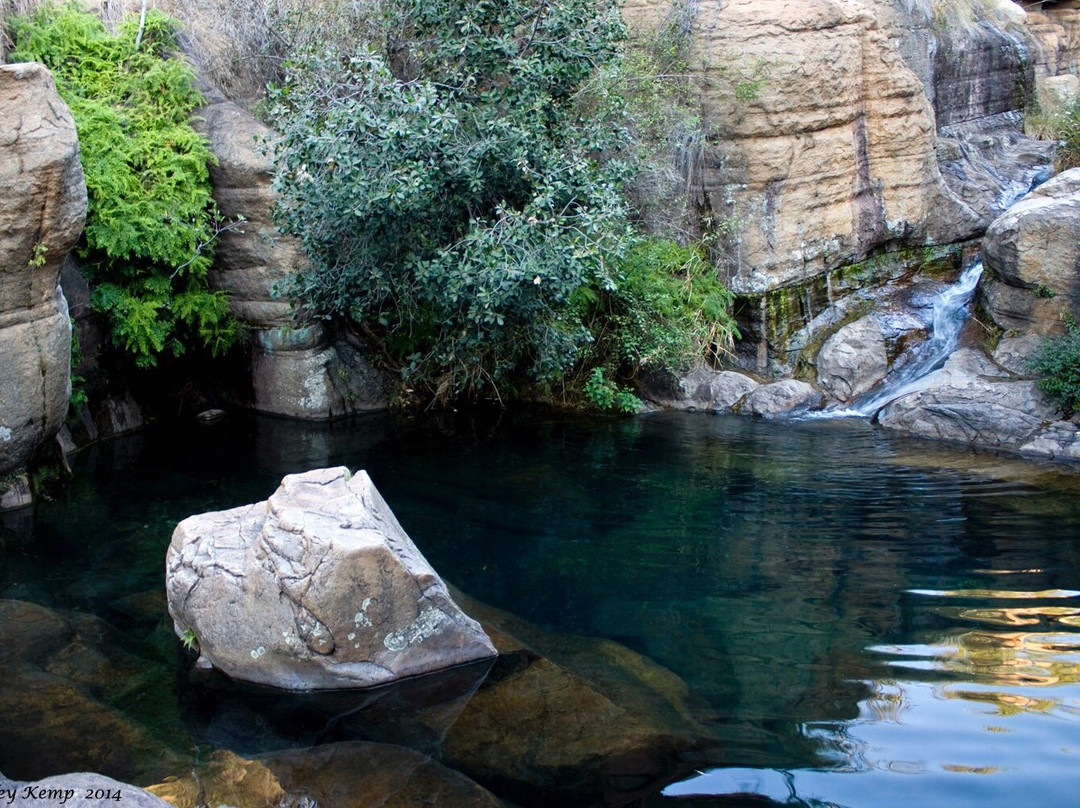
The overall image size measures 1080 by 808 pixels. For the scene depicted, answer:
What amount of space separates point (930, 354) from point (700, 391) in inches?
139

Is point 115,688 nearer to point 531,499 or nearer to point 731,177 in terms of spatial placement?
point 531,499

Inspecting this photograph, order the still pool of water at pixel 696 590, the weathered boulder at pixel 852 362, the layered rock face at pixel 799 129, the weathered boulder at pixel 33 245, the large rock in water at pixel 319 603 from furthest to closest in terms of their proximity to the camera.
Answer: the layered rock face at pixel 799 129
the weathered boulder at pixel 852 362
the weathered boulder at pixel 33 245
the large rock in water at pixel 319 603
the still pool of water at pixel 696 590

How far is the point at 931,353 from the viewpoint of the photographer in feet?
47.3

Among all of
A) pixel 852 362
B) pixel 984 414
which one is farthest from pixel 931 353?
pixel 984 414

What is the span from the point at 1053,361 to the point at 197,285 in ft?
35.6

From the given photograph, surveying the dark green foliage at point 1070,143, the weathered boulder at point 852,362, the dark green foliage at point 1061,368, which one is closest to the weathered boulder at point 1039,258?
the dark green foliage at point 1061,368

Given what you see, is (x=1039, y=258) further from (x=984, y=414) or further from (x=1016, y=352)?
(x=984, y=414)

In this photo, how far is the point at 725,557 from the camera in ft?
27.8

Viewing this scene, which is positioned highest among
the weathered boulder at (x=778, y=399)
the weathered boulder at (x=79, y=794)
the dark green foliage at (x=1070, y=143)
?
the dark green foliage at (x=1070, y=143)

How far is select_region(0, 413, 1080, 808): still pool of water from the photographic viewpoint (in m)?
5.29

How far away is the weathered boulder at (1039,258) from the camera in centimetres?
1280

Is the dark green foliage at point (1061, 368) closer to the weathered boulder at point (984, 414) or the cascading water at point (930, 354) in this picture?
the weathered boulder at point (984, 414)

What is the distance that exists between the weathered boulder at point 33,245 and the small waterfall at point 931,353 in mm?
9969

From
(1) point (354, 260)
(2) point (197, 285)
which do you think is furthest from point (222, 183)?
(1) point (354, 260)
